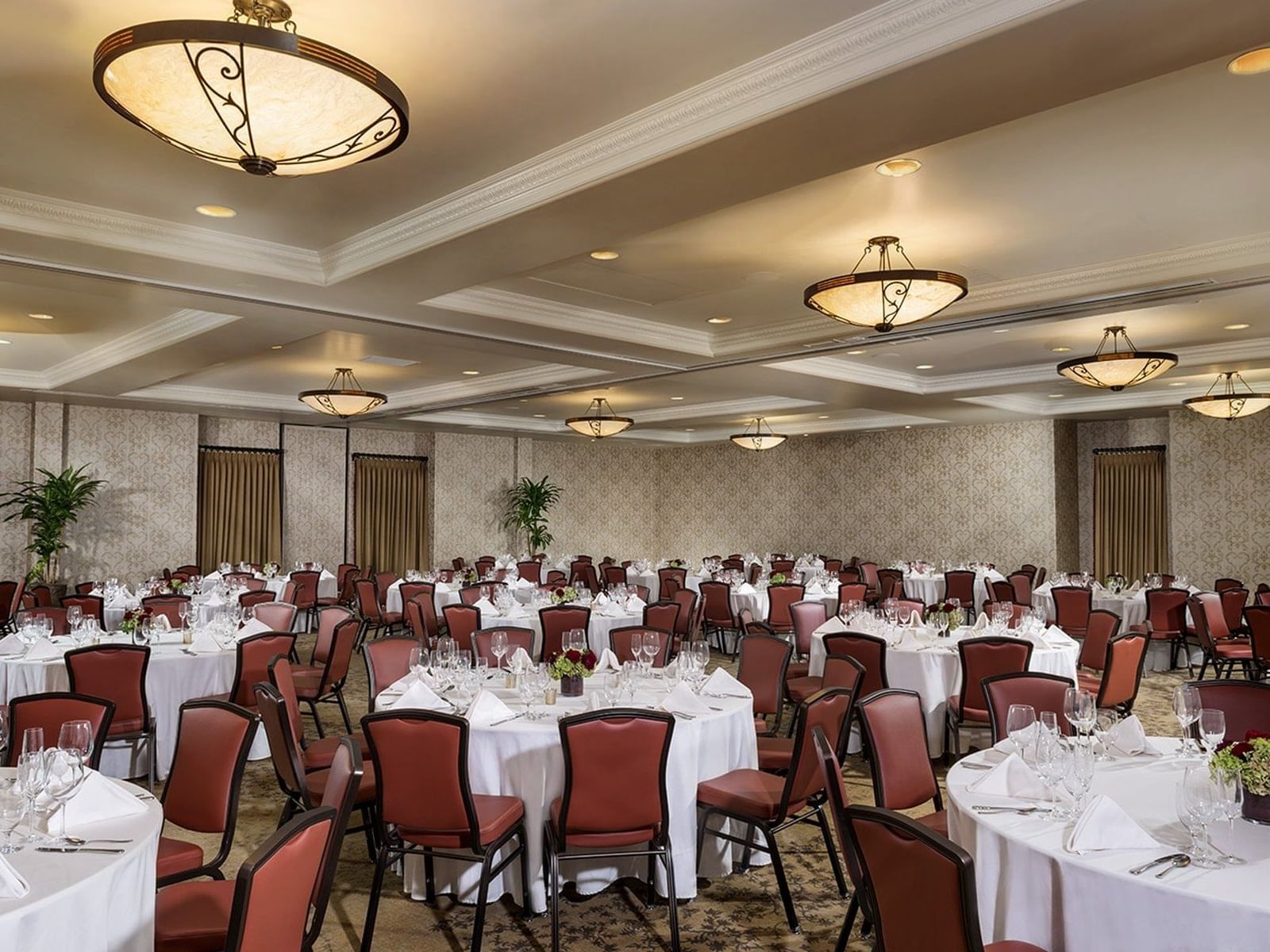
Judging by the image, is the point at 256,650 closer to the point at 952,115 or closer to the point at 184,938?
the point at 184,938

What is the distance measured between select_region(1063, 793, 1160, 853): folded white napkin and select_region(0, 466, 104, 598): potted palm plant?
12190 millimetres

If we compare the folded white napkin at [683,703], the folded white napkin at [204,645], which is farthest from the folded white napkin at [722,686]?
the folded white napkin at [204,645]

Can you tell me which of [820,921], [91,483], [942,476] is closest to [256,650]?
[820,921]

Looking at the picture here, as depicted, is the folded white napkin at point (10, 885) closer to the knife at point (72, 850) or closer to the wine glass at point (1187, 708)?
the knife at point (72, 850)

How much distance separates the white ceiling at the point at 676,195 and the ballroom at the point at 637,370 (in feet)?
0.09

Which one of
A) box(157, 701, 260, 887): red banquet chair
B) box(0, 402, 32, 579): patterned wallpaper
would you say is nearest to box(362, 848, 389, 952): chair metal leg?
box(157, 701, 260, 887): red banquet chair

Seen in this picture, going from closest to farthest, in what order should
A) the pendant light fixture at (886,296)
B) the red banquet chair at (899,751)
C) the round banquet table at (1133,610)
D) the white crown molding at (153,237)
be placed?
the red banquet chair at (899,751) < the white crown molding at (153,237) < the pendant light fixture at (886,296) < the round banquet table at (1133,610)

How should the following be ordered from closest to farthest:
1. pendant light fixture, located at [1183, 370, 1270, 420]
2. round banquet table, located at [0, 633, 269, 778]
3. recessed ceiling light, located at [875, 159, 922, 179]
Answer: recessed ceiling light, located at [875, 159, 922, 179], round banquet table, located at [0, 633, 269, 778], pendant light fixture, located at [1183, 370, 1270, 420]

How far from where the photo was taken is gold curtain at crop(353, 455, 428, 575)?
16.8 metres

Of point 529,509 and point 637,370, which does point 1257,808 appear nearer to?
point 637,370

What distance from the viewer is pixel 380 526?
55.7 ft

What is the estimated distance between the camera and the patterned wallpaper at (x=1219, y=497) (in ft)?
41.2

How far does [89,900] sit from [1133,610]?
1084cm

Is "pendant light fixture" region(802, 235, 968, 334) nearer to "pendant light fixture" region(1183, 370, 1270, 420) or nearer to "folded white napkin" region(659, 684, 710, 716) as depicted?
"folded white napkin" region(659, 684, 710, 716)
